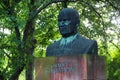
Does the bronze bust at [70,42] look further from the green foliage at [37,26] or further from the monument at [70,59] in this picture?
the green foliage at [37,26]

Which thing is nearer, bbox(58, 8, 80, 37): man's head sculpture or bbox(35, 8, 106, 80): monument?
bbox(35, 8, 106, 80): monument

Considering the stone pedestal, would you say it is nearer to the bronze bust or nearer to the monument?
the monument

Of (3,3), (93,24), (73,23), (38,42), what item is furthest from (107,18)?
(73,23)

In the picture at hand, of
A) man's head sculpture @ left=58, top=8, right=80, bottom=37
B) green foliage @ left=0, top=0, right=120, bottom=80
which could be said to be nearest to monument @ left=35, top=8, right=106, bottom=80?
man's head sculpture @ left=58, top=8, right=80, bottom=37

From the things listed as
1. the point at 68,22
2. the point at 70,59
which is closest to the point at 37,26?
the point at 68,22

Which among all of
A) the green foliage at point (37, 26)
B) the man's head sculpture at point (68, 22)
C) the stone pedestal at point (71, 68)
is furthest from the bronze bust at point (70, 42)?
the green foliage at point (37, 26)

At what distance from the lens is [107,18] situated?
14.9 metres

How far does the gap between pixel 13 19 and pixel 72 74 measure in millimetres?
4329

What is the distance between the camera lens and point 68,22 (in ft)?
26.9

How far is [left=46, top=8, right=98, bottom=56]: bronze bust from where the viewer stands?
780 cm

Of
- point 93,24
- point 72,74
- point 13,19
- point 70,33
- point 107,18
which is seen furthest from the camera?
point 107,18

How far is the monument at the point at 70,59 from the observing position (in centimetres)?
745

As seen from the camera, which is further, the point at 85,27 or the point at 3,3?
the point at 85,27

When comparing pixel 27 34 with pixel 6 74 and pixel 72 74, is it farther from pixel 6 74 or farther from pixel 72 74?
pixel 72 74
